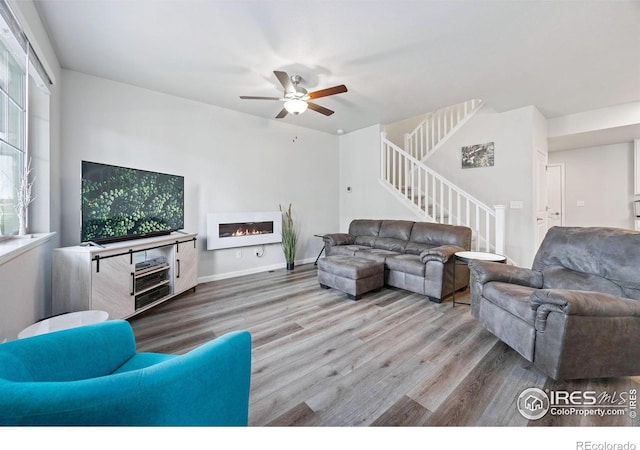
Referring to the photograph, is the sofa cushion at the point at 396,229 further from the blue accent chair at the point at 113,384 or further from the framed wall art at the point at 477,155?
the blue accent chair at the point at 113,384

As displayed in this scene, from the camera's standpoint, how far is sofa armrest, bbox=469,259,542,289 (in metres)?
2.23

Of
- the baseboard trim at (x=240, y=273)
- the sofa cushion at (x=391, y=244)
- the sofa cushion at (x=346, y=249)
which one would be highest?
the sofa cushion at (x=391, y=244)

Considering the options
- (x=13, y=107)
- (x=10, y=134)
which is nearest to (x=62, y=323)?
(x=10, y=134)

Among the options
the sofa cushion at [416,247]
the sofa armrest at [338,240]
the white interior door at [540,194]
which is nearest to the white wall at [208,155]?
the sofa armrest at [338,240]

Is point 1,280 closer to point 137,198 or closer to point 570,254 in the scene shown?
point 137,198

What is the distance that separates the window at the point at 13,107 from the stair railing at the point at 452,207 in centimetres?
461

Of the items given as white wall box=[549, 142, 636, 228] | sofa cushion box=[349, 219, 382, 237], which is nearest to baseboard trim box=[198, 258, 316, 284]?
sofa cushion box=[349, 219, 382, 237]

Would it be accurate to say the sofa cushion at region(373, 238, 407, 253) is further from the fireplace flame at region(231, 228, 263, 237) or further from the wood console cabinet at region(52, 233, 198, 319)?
the wood console cabinet at region(52, 233, 198, 319)

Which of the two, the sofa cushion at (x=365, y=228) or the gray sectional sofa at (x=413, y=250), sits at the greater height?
the sofa cushion at (x=365, y=228)

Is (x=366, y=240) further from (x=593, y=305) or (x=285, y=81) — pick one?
(x=593, y=305)

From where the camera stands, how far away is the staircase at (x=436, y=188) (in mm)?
4199

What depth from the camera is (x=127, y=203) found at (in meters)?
2.86

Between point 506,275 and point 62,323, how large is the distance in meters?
3.30
